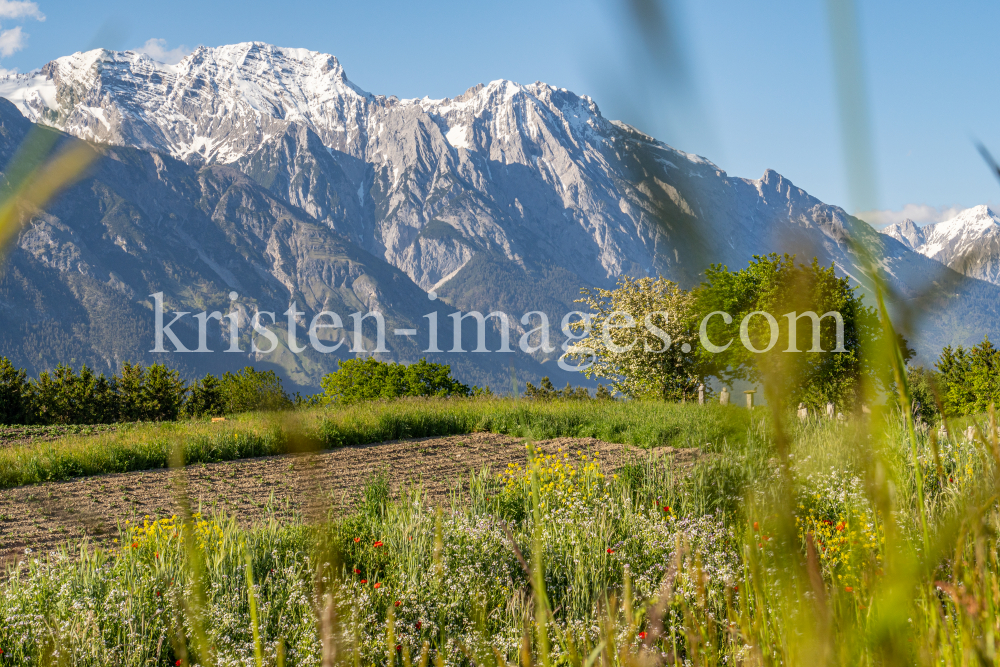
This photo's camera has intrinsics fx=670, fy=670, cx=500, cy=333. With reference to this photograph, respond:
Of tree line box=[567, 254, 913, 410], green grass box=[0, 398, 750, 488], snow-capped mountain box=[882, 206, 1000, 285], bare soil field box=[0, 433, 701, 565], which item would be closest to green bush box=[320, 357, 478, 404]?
green grass box=[0, 398, 750, 488]

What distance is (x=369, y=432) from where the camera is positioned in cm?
1138

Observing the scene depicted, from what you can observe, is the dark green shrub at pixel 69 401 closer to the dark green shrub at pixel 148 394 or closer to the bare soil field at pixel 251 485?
the dark green shrub at pixel 148 394

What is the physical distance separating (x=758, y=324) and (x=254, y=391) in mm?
375

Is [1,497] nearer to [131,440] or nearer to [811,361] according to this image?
[131,440]

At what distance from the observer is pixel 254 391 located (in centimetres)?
48

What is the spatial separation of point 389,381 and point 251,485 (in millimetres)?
13215

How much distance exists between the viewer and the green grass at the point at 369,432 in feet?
27.9

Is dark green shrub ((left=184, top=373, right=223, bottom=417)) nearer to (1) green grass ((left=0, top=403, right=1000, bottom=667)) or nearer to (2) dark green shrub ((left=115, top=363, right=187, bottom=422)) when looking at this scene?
(2) dark green shrub ((left=115, top=363, right=187, bottom=422))

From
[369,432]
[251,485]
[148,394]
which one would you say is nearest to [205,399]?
[148,394]

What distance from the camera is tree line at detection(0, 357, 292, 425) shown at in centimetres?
1669

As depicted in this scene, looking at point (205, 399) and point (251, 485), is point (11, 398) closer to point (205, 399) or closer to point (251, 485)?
point (205, 399)

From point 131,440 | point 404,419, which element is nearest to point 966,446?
point 404,419

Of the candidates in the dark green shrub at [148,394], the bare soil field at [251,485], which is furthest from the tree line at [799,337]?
the dark green shrub at [148,394]

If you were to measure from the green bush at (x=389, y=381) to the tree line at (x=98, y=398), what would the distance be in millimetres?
3551
